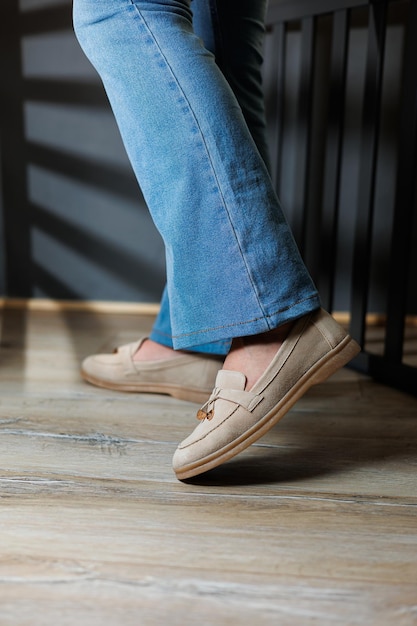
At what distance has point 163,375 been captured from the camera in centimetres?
105

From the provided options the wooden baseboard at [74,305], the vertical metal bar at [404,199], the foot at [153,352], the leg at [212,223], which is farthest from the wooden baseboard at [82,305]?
the leg at [212,223]

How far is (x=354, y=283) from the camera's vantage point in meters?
1.21

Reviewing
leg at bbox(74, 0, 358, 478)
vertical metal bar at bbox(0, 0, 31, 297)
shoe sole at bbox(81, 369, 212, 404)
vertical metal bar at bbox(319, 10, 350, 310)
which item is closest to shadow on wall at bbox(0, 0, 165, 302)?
vertical metal bar at bbox(0, 0, 31, 297)

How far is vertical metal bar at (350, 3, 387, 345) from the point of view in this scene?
1.13 m

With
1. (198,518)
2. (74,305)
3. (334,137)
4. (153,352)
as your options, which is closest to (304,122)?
(334,137)

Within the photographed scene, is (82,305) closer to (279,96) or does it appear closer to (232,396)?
(279,96)

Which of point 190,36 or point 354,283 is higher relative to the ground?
point 190,36

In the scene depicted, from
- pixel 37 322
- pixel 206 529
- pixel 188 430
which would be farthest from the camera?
pixel 37 322

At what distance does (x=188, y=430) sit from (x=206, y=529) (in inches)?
10.7

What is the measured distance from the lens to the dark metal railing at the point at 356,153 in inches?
42.9

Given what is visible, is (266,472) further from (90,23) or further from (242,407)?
(90,23)

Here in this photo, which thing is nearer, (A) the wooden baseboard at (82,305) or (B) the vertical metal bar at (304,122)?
(B) the vertical metal bar at (304,122)

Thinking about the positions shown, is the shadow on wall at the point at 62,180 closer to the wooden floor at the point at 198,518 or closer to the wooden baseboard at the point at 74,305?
the wooden baseboard at the point at 74,305

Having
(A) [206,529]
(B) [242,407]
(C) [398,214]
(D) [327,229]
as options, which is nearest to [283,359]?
(B) [242,407]
